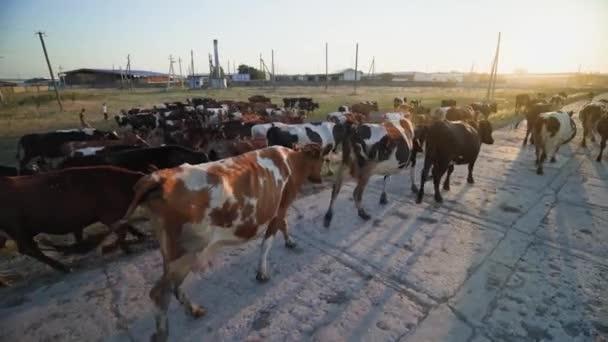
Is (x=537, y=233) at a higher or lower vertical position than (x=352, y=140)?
lower

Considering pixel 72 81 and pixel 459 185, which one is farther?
pixel 72 81

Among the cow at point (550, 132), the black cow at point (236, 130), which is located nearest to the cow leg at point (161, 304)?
the black cow at point (236, 130)

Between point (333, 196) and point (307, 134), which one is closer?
point (333, 196)

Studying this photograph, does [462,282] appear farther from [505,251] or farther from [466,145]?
[466,145]

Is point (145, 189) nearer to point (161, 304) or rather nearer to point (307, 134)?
point (161, 304)

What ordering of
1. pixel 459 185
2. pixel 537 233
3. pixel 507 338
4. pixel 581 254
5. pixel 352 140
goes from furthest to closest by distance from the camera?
pixel 459 185 < pixel 352 140 < pixel 537 233 < pixel 581 254 < pixel 507 338

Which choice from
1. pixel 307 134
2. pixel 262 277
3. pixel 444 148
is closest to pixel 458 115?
pixel 307 134

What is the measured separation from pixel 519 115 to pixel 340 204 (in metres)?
18.5

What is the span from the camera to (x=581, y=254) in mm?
4395

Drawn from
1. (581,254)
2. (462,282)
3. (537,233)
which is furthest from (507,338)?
(537,233)

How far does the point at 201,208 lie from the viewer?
9.07ft

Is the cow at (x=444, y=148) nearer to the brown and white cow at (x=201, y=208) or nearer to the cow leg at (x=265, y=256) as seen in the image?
the cow leg at (x=265, y=256)

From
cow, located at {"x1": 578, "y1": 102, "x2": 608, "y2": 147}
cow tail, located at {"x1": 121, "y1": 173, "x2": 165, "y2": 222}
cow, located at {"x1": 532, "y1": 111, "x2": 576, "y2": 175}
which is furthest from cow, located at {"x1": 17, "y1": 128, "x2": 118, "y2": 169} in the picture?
cow, located at {"x1": 578, "y1": 102, "x2": 608, "y2": 147}

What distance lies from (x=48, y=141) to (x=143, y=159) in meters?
5.21
